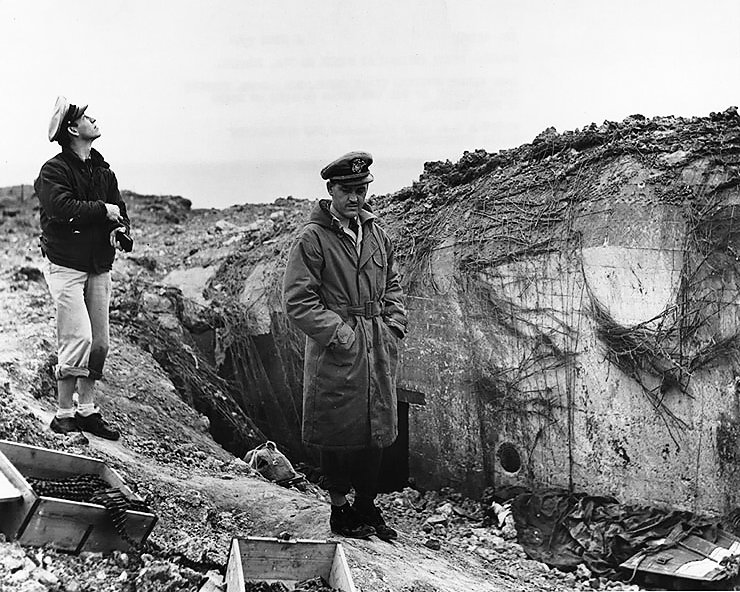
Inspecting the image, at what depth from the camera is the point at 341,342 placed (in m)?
Answer: 4.45

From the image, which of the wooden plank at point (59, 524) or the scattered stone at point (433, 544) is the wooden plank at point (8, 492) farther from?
the scattered stone at point (433, 544)

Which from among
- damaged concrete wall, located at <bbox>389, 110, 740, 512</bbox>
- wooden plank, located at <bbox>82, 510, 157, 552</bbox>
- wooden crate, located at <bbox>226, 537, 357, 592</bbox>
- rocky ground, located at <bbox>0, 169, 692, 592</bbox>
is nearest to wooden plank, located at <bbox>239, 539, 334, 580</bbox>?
wooden crate, located at <bbox>226, 537, 357, 592</bbox>

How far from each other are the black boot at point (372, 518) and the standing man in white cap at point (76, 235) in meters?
1.89

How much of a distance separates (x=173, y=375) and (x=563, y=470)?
3417 mm

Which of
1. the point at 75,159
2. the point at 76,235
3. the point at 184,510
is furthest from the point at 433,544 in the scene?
the point at 75,159

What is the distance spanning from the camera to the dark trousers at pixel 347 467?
4.77 meters

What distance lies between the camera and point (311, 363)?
4.62 metres

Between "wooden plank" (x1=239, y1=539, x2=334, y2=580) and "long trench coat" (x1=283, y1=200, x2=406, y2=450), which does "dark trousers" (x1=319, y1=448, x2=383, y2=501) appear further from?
"wooden plank" (x1=239, y1=539, x2=334, y2=580)

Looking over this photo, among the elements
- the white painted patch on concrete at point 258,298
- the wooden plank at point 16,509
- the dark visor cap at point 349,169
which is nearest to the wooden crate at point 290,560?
the wooden plank at point 16,509

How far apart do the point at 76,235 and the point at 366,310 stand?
1.89 meters

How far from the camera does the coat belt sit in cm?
464

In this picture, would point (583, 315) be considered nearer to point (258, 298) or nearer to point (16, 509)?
point (258, 298)

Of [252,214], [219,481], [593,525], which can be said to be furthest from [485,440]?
[252,214]

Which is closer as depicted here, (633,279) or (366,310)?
(366,310)
